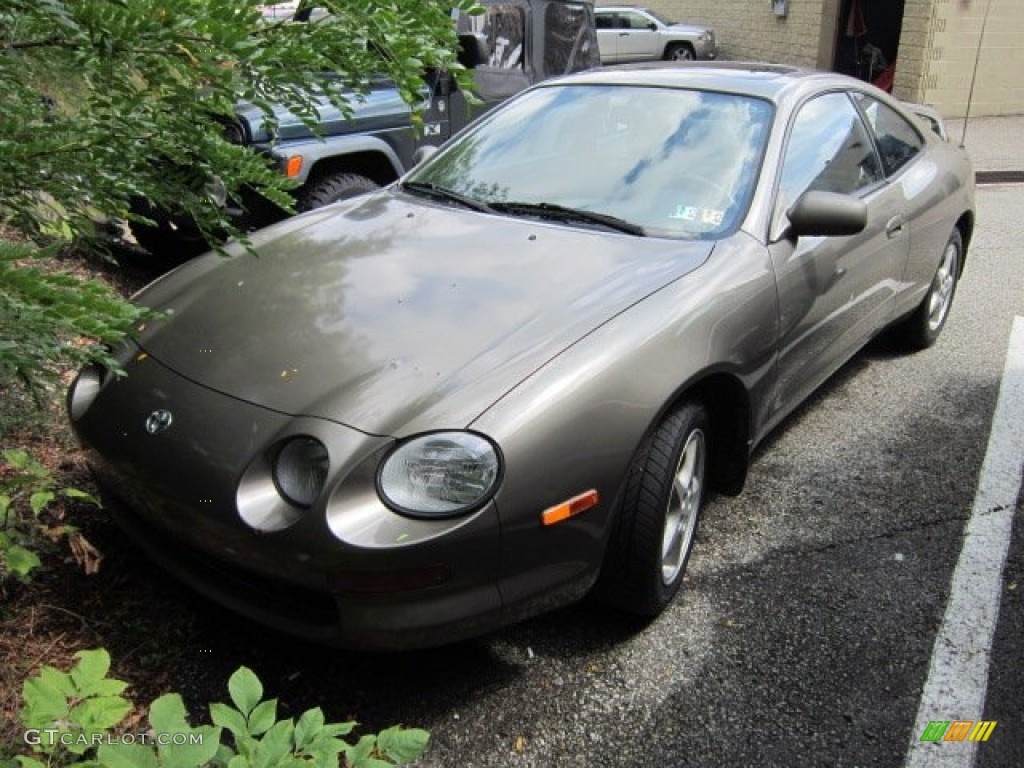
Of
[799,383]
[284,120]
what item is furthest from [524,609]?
[284,120]

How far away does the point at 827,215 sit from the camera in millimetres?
3246

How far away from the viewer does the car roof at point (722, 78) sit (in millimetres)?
3754

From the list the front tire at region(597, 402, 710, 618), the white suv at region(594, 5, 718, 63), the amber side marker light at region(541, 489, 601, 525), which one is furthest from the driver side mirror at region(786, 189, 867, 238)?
the white suv at region(594, 5, 718, 63)

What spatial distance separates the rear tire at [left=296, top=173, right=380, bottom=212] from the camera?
215 inches

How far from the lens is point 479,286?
2.89 meters

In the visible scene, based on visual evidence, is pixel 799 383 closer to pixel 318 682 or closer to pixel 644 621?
pixel 644 621

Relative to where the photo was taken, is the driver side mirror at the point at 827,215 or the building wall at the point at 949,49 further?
the building wall at the point at 949,49

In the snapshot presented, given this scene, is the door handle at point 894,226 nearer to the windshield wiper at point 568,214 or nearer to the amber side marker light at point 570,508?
the windshield wiper at point 568,214

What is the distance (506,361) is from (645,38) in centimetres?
1992

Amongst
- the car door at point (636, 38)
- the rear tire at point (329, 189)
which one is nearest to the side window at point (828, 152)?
the rear tire at point (329, 189)

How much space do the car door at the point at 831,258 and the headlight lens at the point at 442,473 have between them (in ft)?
4.70

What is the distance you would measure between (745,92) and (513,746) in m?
2.61

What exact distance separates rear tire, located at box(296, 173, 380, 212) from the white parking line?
358cm

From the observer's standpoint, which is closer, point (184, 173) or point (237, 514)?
point (184, 173)
